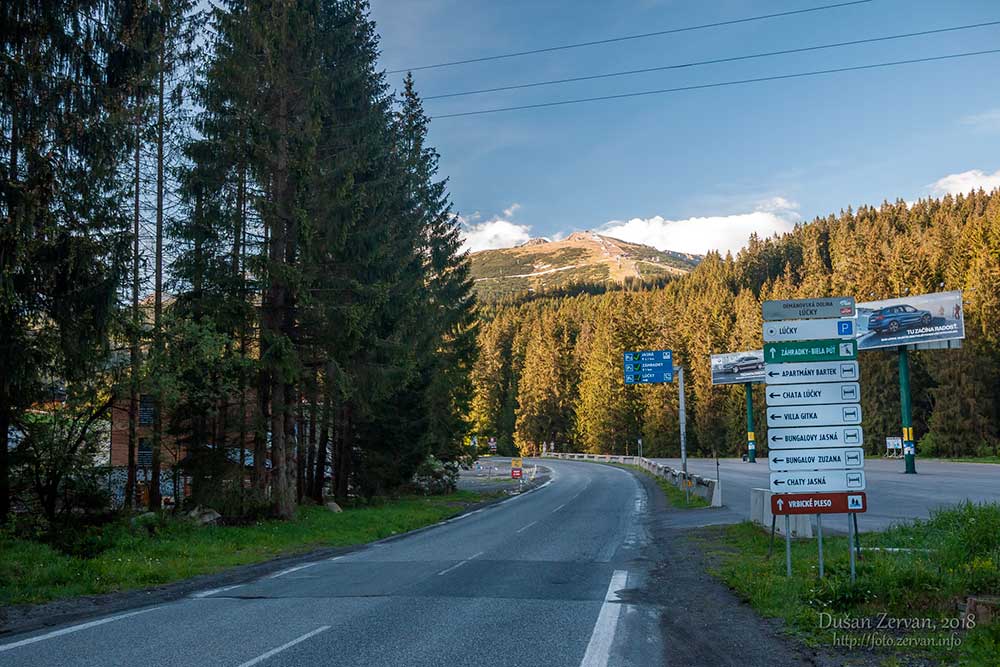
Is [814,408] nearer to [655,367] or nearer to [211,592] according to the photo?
[211,592]

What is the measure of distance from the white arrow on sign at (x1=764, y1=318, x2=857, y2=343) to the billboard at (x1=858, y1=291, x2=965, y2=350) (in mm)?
44394

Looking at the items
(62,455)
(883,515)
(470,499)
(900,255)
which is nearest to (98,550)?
(62,455)

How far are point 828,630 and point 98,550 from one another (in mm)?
13890

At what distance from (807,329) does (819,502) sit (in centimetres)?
249

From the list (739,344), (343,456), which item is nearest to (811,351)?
(343,456)

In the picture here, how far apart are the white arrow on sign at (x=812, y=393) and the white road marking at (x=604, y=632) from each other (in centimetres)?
368

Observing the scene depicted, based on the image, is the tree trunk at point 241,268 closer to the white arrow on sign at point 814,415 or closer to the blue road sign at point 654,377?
the white arrow on sign at point 814,415

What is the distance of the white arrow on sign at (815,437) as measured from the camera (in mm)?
10758

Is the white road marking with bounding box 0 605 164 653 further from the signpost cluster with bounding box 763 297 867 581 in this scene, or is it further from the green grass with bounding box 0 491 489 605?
the signpost cluster with bounding box 763 297 867 581

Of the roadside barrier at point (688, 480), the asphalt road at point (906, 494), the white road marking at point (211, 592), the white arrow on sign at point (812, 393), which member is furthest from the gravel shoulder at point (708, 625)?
the roadside barrier at point (688, 480)

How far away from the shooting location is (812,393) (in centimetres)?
1089

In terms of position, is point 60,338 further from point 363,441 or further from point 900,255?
point 900,255

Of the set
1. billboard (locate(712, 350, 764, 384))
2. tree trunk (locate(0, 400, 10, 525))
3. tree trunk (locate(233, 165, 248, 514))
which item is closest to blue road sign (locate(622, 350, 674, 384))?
billboard (locate(712, 350, 764, 384))

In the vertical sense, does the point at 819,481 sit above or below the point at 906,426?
above
